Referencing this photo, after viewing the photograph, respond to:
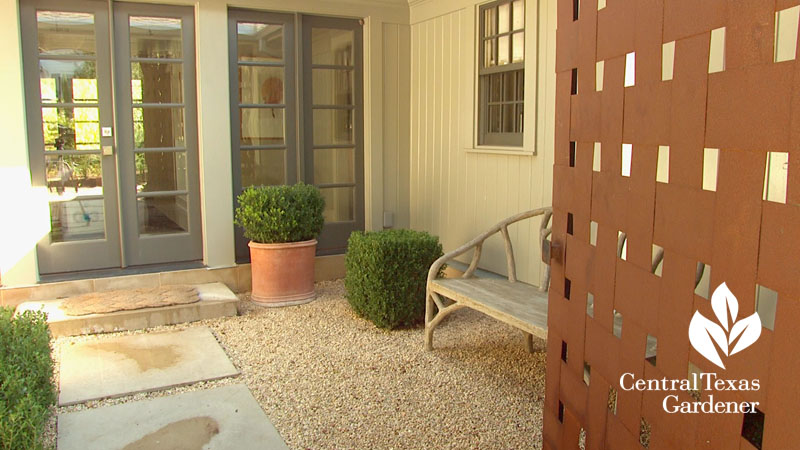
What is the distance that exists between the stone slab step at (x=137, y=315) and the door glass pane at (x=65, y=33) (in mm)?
2009

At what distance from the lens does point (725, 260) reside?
1172mm

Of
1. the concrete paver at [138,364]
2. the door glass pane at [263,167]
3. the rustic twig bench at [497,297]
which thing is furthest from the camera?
the door glass pane at [263,167]

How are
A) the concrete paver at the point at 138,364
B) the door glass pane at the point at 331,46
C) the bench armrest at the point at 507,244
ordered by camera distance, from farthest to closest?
the door glass pane at the point at 331,46
the bench armrest at the point at 507,244
the concrete paver at the point at 138,364

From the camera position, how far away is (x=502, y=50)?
5.65 m

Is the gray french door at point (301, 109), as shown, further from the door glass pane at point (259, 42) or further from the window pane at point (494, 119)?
the window pane at point (494, 119)

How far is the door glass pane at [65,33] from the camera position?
5.51 m

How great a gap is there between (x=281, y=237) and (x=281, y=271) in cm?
29

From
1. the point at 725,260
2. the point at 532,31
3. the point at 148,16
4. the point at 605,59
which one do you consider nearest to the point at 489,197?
the point at 532,31

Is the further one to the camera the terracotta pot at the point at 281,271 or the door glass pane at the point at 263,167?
the door glass pane at the point at 263,167

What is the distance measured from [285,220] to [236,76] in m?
1.50

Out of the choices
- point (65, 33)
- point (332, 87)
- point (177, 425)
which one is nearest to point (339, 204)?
point (332, 87)

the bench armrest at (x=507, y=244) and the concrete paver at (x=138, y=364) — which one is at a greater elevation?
the bench armrest at (x=507, y=244)

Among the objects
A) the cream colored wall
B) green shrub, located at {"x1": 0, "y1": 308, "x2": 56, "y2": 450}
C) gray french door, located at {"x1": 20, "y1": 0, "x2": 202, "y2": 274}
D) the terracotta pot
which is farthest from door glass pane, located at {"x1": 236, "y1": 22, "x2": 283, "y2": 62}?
green shrub, located at {"x1": 0, "y1": 308, "x2": 56, "y2": 450}

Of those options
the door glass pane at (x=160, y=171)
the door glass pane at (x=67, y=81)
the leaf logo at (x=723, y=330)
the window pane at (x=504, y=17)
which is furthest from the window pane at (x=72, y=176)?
the leaf logo at (x=723, y=330)
